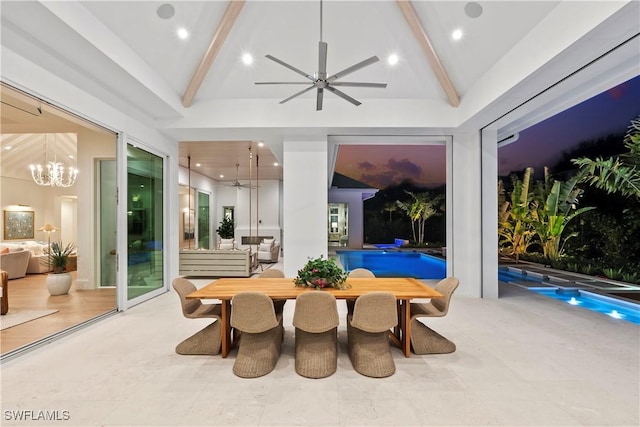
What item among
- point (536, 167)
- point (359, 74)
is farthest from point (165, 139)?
point (536, 167)

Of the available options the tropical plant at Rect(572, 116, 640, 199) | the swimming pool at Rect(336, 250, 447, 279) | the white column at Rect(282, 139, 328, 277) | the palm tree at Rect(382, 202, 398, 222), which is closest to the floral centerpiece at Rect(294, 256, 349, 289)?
the white column at Rect(282, 139, 328, 277)

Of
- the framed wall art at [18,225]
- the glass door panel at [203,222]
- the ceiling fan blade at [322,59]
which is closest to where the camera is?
the ceiling fan blade at [322,59]

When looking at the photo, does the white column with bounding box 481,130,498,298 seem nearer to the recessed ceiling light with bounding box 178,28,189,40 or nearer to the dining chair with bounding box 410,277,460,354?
the dining chair with bounding box 410,277,460,354

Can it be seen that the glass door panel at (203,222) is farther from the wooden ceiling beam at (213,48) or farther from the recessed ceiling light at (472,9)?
the recessed ceiling light at (472,9)

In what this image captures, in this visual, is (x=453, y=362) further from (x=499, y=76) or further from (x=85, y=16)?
(x=85, y=16)

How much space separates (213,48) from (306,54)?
1.39 metres

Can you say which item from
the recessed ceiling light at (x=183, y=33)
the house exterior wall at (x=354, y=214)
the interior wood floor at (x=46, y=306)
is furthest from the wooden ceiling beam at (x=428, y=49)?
the house exterior wall at (x=354, y=214)

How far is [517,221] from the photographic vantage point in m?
8.21

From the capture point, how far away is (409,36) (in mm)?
4414

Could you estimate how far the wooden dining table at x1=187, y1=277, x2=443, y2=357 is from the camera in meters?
2.87

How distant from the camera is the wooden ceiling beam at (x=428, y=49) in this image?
395 centimetres

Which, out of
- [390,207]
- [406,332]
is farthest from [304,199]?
[390,207]

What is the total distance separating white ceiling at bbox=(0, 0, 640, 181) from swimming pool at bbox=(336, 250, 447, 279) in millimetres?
4863

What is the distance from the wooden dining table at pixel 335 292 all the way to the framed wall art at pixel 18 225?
925cm
